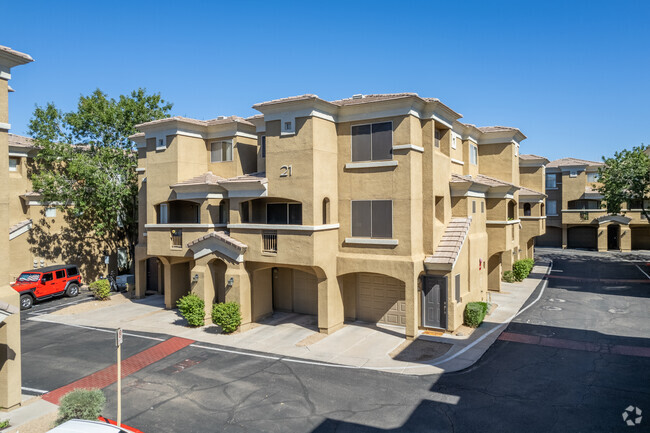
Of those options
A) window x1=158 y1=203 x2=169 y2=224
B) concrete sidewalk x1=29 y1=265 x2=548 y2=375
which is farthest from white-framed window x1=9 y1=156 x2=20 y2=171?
window x1=158 y1=203 x2=169 y2=224

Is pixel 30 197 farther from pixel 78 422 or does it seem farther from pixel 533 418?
pixel 533 418

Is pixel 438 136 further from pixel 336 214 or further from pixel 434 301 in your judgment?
pixel 434 301

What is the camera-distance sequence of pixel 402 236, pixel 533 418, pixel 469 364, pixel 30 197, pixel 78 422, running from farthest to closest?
pixel 30 197
pixel 402 236
pixel 469 364
pixel 533 418
pixel 78 422

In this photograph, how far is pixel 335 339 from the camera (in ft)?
60.7

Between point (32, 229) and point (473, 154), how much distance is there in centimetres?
2972

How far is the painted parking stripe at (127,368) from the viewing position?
45.8 ft

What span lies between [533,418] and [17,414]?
1412 cm

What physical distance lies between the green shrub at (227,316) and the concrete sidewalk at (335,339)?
40 centimetres

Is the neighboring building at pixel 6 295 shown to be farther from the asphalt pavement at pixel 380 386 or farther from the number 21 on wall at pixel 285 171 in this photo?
the number 21 on wall at pixel 285 171

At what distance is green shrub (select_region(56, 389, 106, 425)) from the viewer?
1049cm

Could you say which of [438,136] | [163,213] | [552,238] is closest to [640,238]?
[552,238]

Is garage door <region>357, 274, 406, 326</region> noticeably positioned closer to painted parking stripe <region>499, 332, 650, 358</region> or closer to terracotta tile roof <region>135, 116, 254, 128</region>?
painted parking stripe <region>499, 332, 650, 358</region>

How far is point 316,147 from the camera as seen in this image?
18516 millimetres

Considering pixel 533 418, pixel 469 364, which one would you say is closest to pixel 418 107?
pixel 469 364
